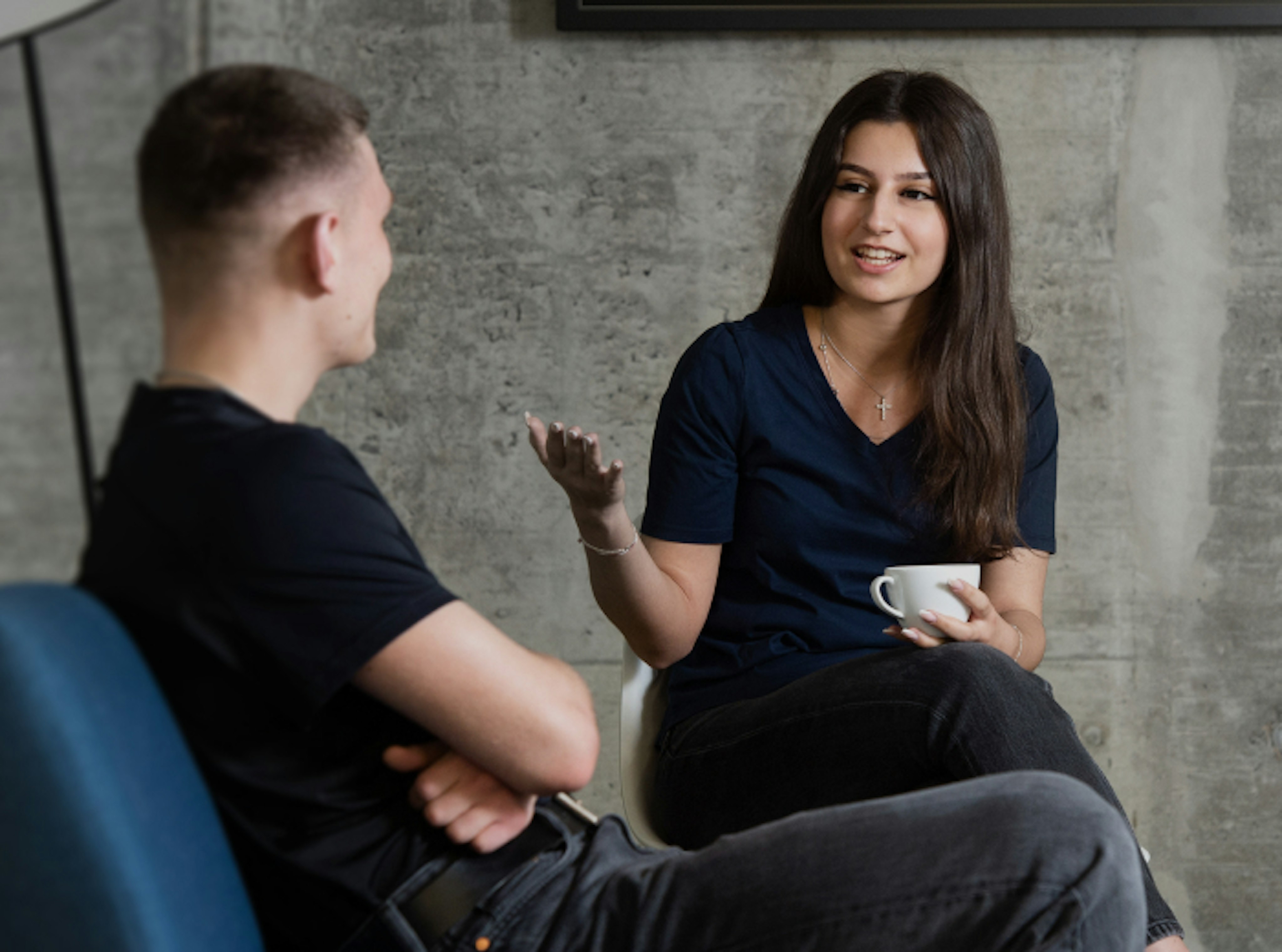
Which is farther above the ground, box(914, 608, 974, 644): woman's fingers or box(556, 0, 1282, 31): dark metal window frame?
box(556, 0, 1282, 31): dark metal window frame

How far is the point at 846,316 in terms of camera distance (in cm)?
171

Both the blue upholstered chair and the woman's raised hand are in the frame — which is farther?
the woman's raised hand

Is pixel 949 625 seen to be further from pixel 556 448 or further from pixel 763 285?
pixel 763 285

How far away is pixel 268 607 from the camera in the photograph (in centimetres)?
79

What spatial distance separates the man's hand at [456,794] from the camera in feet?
2.85

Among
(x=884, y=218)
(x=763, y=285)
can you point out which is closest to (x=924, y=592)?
(x=884, y=218)

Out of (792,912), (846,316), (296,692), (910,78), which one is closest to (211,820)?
(296,692)

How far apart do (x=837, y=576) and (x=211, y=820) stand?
943 mm

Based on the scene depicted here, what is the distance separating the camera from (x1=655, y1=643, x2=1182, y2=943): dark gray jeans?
4.03 feet

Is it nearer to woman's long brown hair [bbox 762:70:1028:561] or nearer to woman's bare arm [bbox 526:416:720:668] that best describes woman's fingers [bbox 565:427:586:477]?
woman's bare arm [bbox 526:416:720:668]

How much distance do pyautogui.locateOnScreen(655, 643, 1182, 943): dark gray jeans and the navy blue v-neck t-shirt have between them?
0.10 meters

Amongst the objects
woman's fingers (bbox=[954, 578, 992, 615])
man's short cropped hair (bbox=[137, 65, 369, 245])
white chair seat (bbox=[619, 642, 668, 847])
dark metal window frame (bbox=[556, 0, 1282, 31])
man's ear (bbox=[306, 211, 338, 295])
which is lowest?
white chair seat (bbox=[619, 642, 668, 847])

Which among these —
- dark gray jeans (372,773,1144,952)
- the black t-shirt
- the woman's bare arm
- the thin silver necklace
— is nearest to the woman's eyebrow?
the thin silver necklace

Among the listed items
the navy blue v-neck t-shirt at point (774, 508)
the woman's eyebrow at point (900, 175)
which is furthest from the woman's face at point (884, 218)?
the navy blue v-neck t-shirt at point (774, 508)
